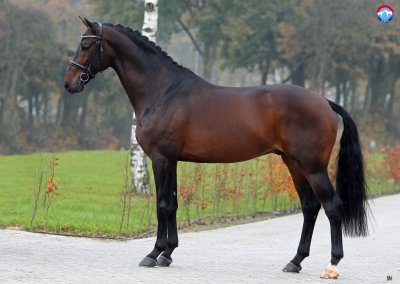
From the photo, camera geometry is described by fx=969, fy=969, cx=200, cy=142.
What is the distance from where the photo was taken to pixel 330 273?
9.51m

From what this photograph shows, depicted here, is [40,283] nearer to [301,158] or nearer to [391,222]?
[301,158]

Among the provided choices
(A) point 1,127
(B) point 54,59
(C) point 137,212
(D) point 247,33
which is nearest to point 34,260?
(C) point 137,212

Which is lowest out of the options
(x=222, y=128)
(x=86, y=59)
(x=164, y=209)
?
→ (x=164, y=209)

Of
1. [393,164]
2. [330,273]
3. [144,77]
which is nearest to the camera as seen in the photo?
[330,273]

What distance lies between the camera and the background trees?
42688 mm

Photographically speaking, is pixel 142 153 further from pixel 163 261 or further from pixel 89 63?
pixel 163 261

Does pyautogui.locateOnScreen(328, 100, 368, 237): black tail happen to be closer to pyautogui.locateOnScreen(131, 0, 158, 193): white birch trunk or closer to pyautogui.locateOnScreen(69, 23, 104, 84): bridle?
pyautogui.locateOnScreen(69, 23, 104, 84): bridle

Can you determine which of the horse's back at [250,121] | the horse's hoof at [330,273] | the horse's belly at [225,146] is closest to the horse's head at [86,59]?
the horse's back at [250,121]

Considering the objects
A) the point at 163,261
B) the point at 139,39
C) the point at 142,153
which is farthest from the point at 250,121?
the point at 142,153

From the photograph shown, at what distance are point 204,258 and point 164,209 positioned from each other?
912mm

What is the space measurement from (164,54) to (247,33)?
37.5 m

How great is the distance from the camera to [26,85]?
4406cm

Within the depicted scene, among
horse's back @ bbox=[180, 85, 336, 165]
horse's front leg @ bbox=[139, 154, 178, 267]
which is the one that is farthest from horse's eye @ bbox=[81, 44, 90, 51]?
horse's front leg @ bbox=[139, 154, 178, 267]

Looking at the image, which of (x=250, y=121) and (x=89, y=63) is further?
(x=89, y=63)
